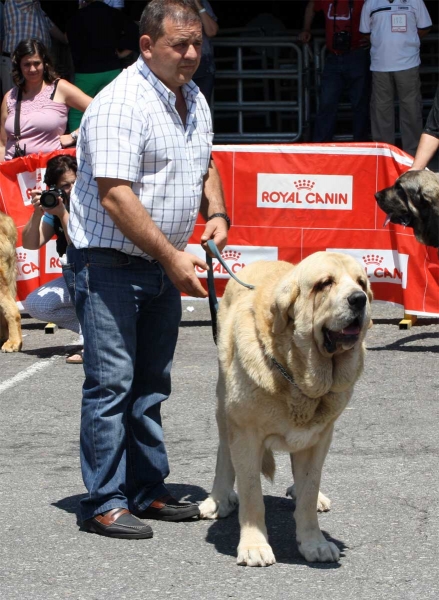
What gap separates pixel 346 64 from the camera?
465 inches

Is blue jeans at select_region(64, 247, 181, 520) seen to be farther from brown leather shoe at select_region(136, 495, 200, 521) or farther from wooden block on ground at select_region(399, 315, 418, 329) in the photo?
wooden block on ground at select_region(399, 315, 418, 329)

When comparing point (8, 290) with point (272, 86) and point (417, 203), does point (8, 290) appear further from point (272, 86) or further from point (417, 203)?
point (272, 86)

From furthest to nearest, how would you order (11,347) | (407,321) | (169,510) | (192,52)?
(407,321)
(11,347)
(169,510)
(192,52)

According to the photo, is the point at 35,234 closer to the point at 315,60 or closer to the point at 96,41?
the point at 96,41

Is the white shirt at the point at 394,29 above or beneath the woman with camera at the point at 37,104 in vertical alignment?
above

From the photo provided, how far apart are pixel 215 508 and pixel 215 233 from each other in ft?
4.05

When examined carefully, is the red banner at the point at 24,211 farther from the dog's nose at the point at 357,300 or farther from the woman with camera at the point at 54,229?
the dog's nose at the point at 357,300

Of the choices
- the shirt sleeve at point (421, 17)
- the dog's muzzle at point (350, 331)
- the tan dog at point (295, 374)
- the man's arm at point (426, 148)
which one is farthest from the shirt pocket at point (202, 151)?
the shirt sleeve at point (421, 17)

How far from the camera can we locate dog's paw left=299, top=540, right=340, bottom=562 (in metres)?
4.17

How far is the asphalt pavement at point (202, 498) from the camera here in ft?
13.0

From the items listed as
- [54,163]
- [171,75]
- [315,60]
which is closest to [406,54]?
[315,60]

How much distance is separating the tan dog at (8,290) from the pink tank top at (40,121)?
113cm

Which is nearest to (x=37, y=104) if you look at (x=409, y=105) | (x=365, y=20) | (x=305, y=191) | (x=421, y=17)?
(x=305, y=191)

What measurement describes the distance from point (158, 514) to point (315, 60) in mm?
9964
